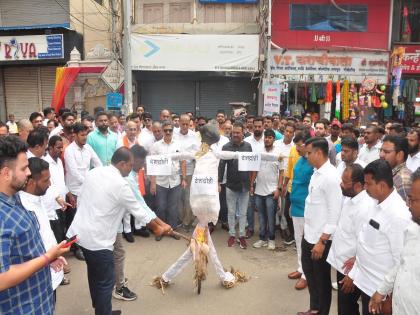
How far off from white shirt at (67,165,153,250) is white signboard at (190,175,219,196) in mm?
985

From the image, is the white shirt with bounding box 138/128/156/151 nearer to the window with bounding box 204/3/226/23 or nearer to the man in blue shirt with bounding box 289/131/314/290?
the man in blue shirt with bounding box 289/131/314/290

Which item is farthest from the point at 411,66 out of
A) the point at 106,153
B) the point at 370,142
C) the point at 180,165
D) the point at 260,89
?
the point at 106,153

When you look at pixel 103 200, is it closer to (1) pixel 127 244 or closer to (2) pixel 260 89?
(1) pixel 127 244

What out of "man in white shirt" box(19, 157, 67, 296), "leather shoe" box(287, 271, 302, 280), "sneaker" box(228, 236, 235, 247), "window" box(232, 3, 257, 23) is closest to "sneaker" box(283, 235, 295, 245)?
"sneaker" box(228, 236, 235, 247)

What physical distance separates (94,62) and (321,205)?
1174 cm

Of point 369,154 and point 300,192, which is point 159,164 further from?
point 369,154

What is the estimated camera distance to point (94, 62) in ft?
45.0

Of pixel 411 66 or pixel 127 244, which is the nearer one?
pixel 127 244

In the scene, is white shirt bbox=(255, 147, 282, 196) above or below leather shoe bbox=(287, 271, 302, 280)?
above

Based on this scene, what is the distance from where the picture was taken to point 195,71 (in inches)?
535

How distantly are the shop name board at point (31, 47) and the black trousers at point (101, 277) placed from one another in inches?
471

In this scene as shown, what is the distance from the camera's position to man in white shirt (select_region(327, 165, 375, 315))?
3.16 meters

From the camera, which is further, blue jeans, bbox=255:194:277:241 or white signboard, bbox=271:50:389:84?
white signboard, bbox=271:50:389:84

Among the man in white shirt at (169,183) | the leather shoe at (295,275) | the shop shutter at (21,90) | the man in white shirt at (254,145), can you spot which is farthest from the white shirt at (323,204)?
the shop shutter at (21,90)
